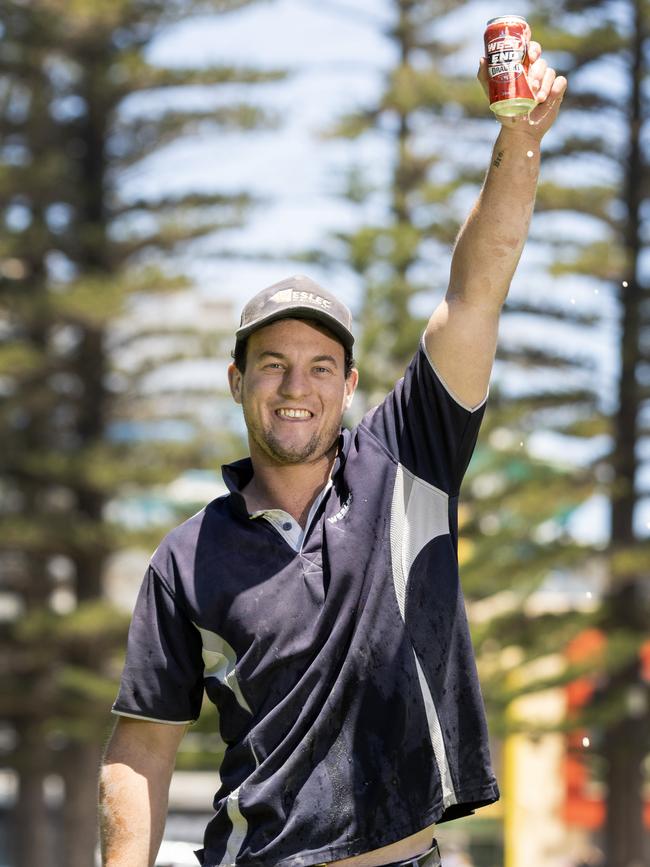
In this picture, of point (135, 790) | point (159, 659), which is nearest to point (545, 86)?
point (159, 659)

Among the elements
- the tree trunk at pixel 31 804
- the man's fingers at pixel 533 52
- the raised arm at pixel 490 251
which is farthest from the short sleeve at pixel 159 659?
the tree trunk at pixel 31 804

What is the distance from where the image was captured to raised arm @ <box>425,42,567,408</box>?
270 centimetres

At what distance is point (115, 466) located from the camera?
64.0ft

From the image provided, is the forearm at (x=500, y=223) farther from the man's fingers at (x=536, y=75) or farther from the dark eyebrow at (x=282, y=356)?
Answer: the dark eyebrow at (x=282, y=356)

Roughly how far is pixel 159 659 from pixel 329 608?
15.5 inches

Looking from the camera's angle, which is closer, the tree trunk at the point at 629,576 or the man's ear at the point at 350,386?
the man's ear at the point at 350,386

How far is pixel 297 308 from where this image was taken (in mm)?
2809

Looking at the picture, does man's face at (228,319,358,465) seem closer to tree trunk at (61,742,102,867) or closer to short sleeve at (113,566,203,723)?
short sleeve at (113,566,203,723)

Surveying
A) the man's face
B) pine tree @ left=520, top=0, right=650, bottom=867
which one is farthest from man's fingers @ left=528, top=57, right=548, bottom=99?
pine tree @ left=520, top=0, right=650, bottom=867

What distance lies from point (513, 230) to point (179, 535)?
0.89 m

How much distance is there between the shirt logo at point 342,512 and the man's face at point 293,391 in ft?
0.42

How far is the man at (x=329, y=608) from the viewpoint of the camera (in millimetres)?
2588

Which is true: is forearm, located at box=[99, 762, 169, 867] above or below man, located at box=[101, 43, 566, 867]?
below

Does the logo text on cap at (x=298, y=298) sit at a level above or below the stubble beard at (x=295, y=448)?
above
